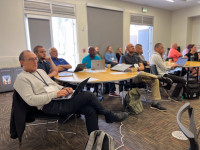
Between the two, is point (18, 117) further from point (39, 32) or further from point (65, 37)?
point (65, 37)

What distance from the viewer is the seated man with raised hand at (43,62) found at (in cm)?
268

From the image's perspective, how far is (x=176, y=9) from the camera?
8.53 meters

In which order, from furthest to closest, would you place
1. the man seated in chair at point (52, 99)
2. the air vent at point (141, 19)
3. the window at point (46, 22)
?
1. the air vent at point (141, 19)
2. the window at point (46, 22)
3. the man seated in chair at point (52, 99)

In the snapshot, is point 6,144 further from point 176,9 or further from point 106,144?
point 176,9

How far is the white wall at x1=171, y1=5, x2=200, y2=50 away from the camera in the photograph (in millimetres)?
8047

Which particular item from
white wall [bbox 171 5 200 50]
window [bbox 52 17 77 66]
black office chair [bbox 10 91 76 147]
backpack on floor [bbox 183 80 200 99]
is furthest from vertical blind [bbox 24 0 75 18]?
white wall [bbox 171 5 200 50]

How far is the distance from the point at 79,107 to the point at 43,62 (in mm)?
1385

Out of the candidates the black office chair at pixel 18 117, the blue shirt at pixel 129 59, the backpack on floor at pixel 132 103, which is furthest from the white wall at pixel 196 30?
the black office chair at pixel 18 117

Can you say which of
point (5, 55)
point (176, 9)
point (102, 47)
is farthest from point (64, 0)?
point (176, 9)

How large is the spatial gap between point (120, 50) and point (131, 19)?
1.68 meters

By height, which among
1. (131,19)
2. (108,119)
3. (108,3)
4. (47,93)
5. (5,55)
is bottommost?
(108,119)

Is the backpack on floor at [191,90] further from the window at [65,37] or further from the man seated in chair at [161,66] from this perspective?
the window at [65,37]

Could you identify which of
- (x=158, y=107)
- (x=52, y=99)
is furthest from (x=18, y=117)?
(x=158, y=107)

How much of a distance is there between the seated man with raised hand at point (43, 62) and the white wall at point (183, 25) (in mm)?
7898
